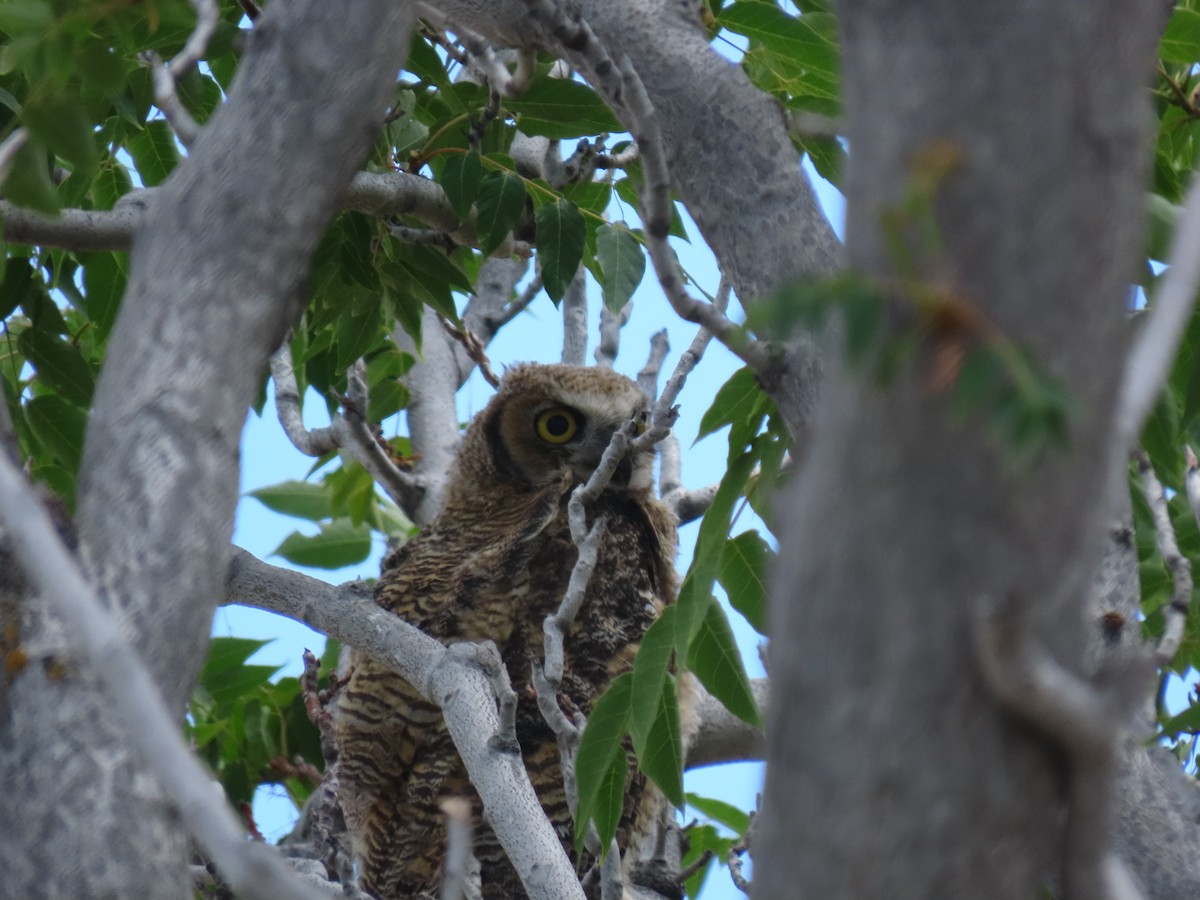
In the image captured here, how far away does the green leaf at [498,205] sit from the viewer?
7.48 ft

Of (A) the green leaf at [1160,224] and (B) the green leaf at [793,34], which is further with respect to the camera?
(B) the green leaf at [793,34]

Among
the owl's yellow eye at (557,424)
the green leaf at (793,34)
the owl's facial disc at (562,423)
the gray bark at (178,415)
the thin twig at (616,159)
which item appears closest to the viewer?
the gray bark at (178,415)

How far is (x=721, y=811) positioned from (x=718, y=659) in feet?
6.97

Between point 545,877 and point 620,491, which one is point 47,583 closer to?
point 545,877

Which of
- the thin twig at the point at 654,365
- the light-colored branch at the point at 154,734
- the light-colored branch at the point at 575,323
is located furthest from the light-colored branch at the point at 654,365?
the light-colored branch at the point at 154,734

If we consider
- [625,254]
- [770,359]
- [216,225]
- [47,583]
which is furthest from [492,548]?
[47,583]

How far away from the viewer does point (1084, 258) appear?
636 millimetres

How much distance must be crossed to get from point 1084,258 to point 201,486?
594mm

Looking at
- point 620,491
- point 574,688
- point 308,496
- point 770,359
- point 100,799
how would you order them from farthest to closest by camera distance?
point 308,496 → point 620,491 → point 574,688 → point 770,359 → point 100,799

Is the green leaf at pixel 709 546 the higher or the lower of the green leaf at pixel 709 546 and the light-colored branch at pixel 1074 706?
the higher

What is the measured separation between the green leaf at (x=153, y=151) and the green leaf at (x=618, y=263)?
88cm

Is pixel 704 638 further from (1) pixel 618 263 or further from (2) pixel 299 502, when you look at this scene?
(2) pixel 299 502

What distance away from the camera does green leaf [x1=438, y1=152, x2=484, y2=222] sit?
223cm

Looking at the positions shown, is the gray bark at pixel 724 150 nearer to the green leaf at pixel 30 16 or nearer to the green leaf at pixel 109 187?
the green leaf at pixel 30 16
